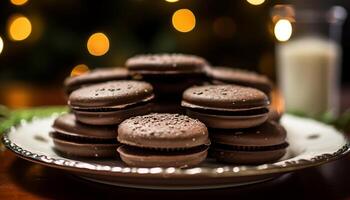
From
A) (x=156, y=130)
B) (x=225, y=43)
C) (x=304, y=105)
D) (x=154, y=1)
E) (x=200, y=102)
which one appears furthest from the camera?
(x=225, y=43)

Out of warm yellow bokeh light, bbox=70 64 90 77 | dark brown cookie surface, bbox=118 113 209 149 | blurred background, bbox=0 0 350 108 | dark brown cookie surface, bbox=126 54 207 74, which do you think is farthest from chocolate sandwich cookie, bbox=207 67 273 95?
A: warm yellow bokeh light, bbox=70 64 90 77

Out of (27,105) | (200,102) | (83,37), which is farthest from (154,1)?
(200,102)

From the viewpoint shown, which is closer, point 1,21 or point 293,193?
point 293,193

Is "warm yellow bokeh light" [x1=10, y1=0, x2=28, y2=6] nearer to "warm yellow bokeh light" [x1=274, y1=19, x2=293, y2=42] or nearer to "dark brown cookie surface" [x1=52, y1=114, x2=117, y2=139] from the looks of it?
"warm yellow bokeh light" [x1=274, y1=19, x2=293, y2=42]

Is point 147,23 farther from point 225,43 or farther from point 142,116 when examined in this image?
point 142,116

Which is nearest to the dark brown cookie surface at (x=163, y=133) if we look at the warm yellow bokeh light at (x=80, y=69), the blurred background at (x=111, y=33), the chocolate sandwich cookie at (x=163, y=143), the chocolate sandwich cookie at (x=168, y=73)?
the chocolate sandwich cookie at (x=163, y=143)

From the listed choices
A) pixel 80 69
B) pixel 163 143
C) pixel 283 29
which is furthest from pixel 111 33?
pixel 163 143

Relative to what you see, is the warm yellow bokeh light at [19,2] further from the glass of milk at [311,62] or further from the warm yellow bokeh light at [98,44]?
the glass of milk at [311,62]
